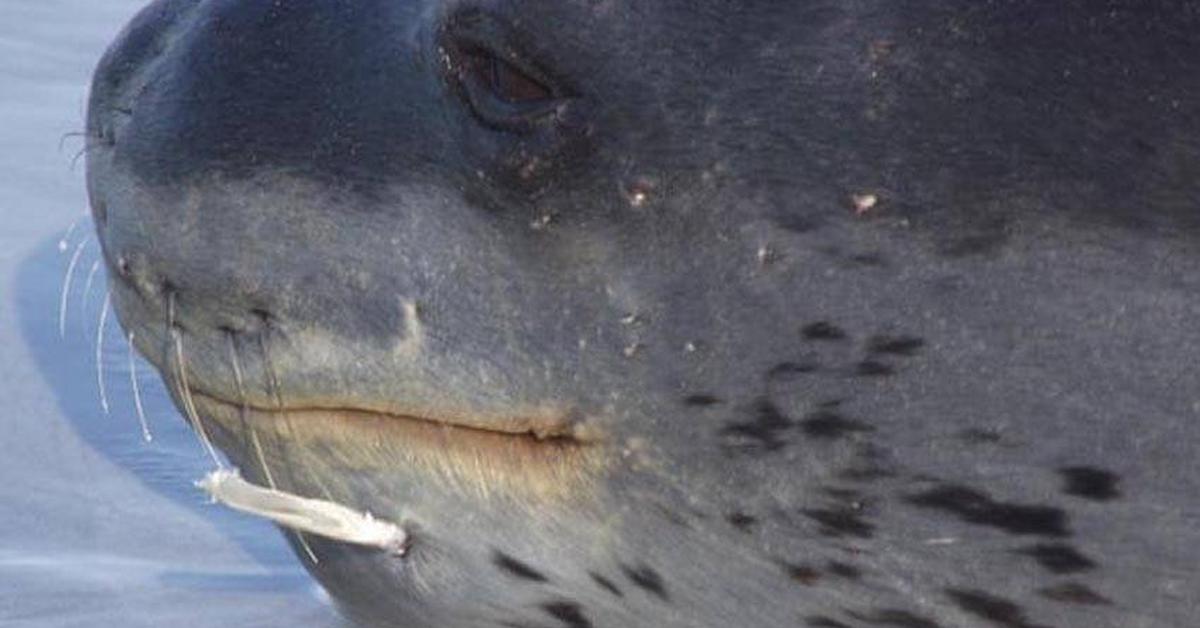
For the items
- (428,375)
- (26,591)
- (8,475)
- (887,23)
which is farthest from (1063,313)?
(8,475)

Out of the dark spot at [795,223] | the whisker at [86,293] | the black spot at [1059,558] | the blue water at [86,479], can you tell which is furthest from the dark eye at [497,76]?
the whisker at [86,293]

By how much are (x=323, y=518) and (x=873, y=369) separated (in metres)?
0.56

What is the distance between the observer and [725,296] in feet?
6.91

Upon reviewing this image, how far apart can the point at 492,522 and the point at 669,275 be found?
0.30m

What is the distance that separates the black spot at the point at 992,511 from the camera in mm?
2057

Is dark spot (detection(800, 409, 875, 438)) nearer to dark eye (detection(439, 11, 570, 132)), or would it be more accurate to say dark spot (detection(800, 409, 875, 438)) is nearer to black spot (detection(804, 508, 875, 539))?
black spot (detection(804, 508, 875, 539))

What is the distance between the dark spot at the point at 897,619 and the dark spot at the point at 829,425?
0.52ft

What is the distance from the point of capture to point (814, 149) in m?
2.08

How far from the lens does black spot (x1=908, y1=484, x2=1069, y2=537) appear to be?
2057 mm

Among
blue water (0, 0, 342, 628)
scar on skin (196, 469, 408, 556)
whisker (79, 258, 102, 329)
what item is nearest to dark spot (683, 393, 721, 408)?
scar on skin (196, 469, 408, 556)

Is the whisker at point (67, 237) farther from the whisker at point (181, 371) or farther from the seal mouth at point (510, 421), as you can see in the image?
the seal mouth at point (510, 421)

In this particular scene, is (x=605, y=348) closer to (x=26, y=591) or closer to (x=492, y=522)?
(x=492, y=522)

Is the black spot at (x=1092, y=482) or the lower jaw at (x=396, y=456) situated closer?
the black spot at (x=1092, y=482)

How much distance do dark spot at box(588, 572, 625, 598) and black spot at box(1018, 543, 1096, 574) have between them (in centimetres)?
37
